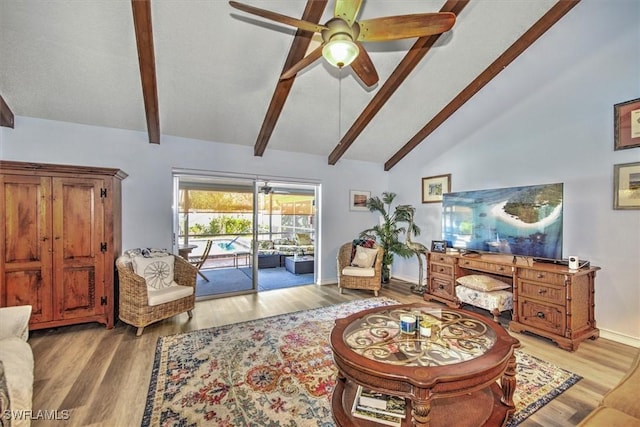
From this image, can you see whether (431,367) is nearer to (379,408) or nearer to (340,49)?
(379,408)

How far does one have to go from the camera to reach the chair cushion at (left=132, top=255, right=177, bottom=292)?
10.9 ft

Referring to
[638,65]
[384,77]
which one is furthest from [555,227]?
[384,77]

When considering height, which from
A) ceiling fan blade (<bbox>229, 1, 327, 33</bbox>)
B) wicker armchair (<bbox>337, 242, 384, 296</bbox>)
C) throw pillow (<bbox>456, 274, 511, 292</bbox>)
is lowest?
wicker armchair (<bbox>337, 242, 384, 296</bbox>)

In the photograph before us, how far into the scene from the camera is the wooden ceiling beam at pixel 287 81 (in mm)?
2521

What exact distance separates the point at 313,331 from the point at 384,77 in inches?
132

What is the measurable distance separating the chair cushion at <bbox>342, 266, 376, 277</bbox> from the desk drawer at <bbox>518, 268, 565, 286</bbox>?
2.01 metres

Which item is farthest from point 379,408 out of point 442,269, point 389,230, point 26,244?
point 389,230

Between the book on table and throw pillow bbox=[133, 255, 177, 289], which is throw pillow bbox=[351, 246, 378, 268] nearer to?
throw pillow bbox=[133, 255, 177, 289]

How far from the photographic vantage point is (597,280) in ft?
9.87

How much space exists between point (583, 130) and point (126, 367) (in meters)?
5.31

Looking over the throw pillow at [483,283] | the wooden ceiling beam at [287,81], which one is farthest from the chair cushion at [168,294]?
the throw pillow at [483,283]

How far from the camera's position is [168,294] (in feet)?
10.5

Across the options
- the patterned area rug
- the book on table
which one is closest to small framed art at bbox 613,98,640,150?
the patterned area rug

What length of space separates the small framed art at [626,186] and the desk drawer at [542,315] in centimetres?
128
